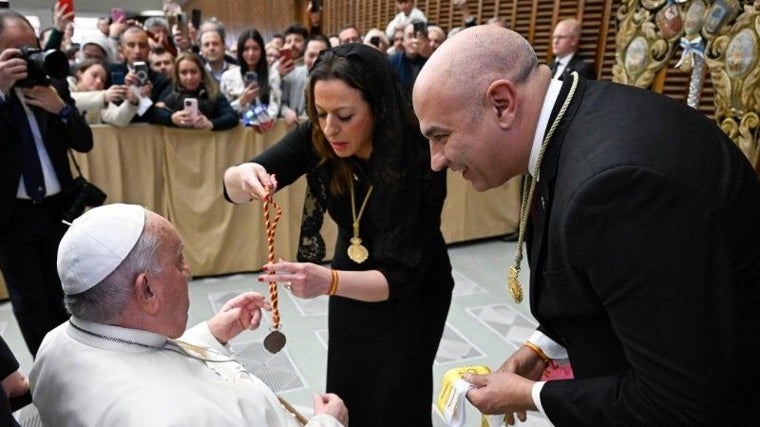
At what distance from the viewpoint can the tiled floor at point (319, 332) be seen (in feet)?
9.55

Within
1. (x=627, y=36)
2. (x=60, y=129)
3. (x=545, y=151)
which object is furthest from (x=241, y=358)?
(x=627, y=36)

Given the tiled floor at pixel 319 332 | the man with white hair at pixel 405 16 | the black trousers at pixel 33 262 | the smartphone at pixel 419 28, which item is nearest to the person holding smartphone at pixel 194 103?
the tiled floor at pixel 319 332

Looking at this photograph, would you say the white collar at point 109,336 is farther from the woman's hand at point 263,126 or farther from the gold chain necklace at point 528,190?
the woman's hand at point 263,126

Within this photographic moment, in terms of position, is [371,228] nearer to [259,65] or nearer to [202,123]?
[202,123]

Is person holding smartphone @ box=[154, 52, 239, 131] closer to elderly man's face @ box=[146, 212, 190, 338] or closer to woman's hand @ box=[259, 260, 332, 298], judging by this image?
woman's hand @ box=[259, 260, 332, 298]

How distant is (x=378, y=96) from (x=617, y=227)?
0.96 meters

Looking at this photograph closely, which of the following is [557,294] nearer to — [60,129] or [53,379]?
[53,379]

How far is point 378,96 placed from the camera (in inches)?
65.2

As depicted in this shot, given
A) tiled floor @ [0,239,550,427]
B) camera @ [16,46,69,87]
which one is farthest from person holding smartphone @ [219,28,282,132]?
camera @ [16,46,69,87]

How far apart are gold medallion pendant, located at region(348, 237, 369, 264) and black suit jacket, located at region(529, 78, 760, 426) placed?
0.81 m

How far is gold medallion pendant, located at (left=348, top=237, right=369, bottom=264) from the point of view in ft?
5.81

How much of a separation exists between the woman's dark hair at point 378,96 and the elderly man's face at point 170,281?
0.64m

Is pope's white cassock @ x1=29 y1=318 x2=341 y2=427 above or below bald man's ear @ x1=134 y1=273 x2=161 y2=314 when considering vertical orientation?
below

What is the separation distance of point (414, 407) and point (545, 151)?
1137 millimetres
